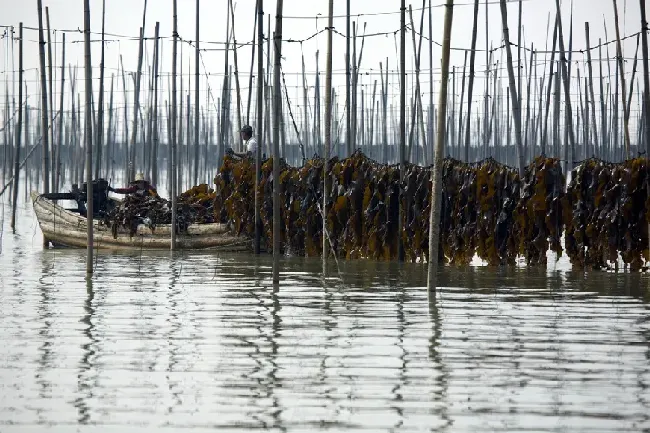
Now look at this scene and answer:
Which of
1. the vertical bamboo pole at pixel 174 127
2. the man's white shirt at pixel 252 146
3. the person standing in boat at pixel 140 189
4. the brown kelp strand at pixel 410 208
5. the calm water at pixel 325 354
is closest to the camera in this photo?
the calm water at pixel 325 354

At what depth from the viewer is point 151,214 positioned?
25766 millimetres

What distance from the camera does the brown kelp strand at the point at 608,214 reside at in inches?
754

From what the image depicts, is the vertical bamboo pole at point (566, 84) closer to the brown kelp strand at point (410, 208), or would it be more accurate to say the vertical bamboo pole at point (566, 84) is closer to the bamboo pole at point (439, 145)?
the brown kelp strand at point (410, 208)

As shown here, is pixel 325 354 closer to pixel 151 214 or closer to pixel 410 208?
pixel 410 208

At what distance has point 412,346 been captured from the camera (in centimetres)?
1120

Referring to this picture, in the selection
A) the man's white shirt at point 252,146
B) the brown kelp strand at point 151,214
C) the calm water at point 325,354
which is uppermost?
the man's white shirt at point 252,146

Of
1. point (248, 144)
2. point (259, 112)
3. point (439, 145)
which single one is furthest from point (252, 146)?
point (439, 145)

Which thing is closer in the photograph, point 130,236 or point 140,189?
point 130,236

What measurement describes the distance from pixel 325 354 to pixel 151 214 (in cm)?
1546

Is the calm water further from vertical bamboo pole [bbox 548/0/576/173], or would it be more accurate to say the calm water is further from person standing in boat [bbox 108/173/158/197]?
vertical bamboo pole [bbox 548/0/576/173]

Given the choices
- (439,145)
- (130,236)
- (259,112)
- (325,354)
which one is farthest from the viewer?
(130,236)

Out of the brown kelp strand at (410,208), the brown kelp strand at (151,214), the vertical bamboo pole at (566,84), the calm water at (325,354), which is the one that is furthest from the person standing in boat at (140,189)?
the vertical bamboo pole at (566,84)

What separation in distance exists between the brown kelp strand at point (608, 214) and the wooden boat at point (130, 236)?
7.27 metres

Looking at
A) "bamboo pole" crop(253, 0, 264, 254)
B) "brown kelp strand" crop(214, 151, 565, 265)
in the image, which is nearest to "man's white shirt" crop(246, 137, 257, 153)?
"brown kelp strand" crop(214, 151, 565, 265)
